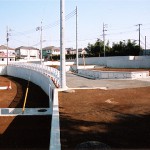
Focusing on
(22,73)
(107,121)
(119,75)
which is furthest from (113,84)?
(22,73)

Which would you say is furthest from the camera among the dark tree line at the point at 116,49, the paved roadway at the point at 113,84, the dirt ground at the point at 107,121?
the dark tree line at the point at 116,49

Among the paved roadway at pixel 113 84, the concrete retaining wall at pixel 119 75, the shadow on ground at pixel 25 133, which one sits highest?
the concrete retaining wall at pixel 119 75

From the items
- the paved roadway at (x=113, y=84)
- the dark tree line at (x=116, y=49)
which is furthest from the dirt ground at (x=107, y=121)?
the dark tree line at (x=116, y=49)

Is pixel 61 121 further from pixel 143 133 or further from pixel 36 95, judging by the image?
pixel 36 95

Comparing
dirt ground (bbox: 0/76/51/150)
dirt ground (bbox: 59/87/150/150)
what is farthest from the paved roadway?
dirt ground (bbox: 0/76/51/150)

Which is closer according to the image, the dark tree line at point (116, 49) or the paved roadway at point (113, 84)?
the paved roadway at point (113, 84)

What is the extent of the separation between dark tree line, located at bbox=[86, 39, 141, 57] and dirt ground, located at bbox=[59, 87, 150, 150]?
54.7m

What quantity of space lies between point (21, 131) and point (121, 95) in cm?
634

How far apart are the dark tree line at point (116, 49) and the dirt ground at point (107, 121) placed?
2155 inches

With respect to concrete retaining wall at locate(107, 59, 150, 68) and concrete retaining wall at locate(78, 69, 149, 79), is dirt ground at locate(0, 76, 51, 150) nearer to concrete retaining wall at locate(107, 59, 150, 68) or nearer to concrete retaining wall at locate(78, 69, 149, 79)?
concrete retaining wall at locate(78, 69, 149, 79)

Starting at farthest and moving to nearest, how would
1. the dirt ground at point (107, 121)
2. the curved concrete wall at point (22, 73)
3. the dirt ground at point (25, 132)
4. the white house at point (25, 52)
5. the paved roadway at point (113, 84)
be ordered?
the white house at point (25, 52)
the curved concrete wall at point (22, 73)
the paved roadway at point (113, 84)
the dirt ground at point (25, 132)
the dirt ground at point (107, 121)

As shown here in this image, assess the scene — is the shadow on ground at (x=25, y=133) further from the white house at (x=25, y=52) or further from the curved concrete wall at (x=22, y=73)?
the white house at (x=25, y=52)

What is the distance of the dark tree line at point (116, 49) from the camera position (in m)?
65.8

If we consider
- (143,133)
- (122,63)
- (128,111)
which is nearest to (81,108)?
(128,111)
